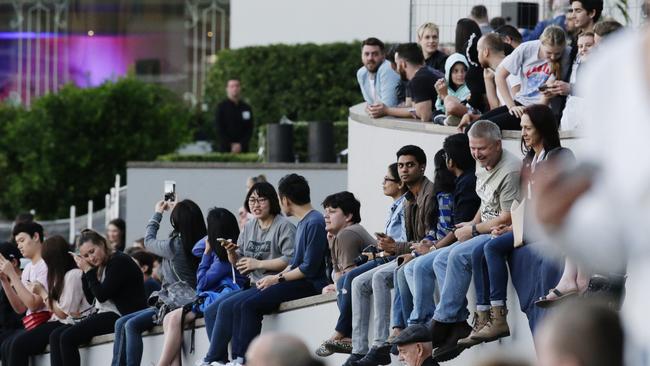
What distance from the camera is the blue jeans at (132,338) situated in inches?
533

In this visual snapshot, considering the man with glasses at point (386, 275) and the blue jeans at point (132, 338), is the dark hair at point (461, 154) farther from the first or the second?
the blue jeans at point (132, 338)

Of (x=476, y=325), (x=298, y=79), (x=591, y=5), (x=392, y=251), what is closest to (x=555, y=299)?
(x=476, y=325)

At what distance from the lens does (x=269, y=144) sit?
22.7 m

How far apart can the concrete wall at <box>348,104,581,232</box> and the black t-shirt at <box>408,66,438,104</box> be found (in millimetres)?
235

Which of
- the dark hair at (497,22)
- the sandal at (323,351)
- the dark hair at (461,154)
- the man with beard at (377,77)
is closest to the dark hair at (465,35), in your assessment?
the man with beard at (377,77)

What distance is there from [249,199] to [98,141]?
16.4 meters

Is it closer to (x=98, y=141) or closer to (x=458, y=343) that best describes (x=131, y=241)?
(x=98, y=141)

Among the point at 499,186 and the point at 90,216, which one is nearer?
the point at 499,186

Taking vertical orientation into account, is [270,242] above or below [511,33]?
below

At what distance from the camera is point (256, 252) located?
1230 centimetres

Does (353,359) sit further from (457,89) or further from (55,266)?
(55,266)

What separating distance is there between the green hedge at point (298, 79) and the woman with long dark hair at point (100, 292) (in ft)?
41.1

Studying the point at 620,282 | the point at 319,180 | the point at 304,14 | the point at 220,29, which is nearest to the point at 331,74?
the point at 304,14

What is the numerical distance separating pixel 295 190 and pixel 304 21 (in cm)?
1714
